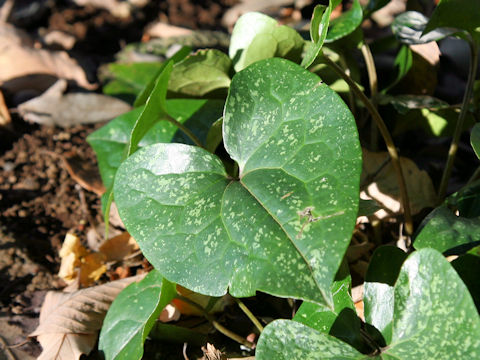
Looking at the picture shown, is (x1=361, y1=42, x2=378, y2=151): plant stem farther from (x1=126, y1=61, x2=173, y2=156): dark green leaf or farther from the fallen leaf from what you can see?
the fallen leaf

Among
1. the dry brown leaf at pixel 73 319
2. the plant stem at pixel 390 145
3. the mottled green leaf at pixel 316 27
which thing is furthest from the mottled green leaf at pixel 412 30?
the dry brown leaf at pixel 73 319

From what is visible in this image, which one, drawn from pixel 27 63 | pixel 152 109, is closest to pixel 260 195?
pixel 152 109

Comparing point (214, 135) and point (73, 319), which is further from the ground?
point (214, 135)

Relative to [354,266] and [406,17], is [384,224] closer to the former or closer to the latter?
[354,266]

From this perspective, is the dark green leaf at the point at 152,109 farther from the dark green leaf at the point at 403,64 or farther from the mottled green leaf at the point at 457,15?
the dark green leaf at the point at 403,64

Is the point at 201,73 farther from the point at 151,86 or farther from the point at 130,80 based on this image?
the point at 130,80

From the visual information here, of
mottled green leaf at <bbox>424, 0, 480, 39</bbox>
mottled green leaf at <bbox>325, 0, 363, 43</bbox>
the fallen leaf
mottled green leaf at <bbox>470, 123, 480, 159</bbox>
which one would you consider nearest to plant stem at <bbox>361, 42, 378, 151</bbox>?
mottled green leaf at <bbox>325, 0, 363, 43</bbox>
